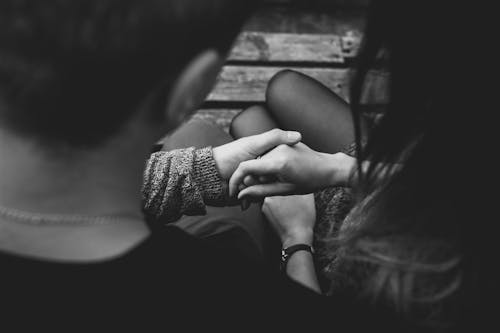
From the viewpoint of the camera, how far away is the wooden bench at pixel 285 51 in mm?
1921

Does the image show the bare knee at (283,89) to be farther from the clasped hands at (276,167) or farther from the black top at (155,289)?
the black top at (155,289)

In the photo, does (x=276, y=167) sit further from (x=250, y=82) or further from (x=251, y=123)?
(x=250, y=82)

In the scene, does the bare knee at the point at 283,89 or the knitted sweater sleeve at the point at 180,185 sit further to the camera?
the bare knee at the point at 283,89

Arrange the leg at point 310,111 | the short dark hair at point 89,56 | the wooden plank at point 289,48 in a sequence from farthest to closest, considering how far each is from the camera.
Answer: the wooden plank at point 289,48, the leg at point 310,111, the short dark hair at point 89,56

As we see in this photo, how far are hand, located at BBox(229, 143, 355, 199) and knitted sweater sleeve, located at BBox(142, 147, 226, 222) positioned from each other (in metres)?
0.07

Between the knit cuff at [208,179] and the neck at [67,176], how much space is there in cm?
60

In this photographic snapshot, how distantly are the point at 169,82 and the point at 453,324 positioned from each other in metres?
0.58

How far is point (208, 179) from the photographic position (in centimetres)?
128

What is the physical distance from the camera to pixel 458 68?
2.92ft

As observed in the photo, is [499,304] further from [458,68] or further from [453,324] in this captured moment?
[458,68]

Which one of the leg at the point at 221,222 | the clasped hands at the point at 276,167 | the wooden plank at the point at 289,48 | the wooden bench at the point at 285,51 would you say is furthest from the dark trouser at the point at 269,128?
the wooden plank at the point at 289,48

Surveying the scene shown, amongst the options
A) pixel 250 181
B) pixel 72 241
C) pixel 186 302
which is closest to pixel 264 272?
pixel 186 302

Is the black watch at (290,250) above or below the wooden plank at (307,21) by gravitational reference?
below

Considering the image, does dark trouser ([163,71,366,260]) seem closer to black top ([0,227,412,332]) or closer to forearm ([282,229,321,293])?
forearm ([282,229,321,293])
